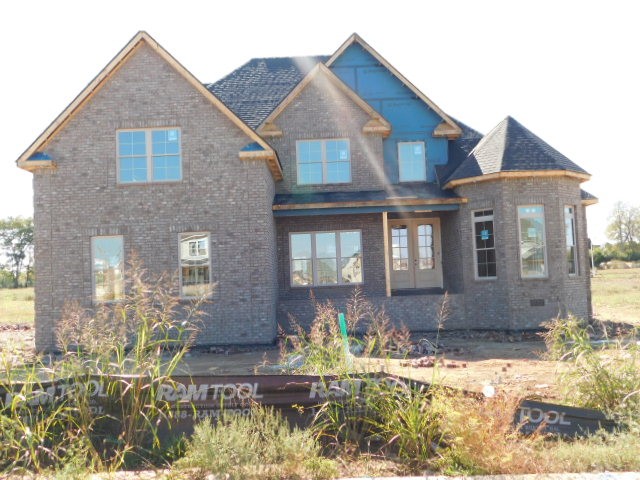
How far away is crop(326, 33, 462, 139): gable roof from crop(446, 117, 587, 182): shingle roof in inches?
63.5

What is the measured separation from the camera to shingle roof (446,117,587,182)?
15.9 meters

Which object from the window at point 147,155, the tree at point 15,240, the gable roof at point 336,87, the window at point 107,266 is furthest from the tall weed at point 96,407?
the tree at point 15,240

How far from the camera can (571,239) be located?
16750 mm

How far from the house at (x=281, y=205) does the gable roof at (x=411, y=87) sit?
0.10 m

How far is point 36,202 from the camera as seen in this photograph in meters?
14.9

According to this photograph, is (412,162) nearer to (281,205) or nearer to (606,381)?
(281,205)

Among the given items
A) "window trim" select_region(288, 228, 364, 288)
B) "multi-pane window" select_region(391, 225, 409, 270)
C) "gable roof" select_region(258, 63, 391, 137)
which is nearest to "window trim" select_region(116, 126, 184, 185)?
"gable roof" select_region(258, 63, 391, 137)

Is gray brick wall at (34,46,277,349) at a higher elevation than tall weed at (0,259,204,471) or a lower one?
higher

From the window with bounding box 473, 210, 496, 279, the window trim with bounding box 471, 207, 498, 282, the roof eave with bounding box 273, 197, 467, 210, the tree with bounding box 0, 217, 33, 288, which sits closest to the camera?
the window trim with bounding box 471, 207, 498, 282

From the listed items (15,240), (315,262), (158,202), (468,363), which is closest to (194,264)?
(158,202)

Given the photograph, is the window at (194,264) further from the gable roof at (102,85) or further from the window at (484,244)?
the window at (484,244)

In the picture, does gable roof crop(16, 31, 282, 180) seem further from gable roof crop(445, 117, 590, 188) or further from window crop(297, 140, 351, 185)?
gable roof crop(445, 117, 590, 188)

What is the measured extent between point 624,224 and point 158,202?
9218 cm

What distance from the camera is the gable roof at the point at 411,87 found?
1931cm
